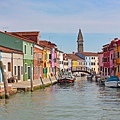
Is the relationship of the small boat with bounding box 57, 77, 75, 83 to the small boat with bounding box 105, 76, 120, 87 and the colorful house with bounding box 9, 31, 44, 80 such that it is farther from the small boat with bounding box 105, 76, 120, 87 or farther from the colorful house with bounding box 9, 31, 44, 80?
the small boat with bounding box 105, 76, 120, 87

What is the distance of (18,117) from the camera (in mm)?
19781

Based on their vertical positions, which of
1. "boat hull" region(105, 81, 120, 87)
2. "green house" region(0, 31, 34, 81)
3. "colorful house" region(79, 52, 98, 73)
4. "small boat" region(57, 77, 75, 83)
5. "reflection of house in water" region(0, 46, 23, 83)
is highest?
"colorful house" region(79, 52, 98, 73)

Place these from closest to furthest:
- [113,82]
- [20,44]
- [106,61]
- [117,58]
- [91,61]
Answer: [113,82] → [20,44] → [117,58] → [106,61] → [91,61]

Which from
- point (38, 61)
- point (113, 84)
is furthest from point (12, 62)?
point (38, 61)

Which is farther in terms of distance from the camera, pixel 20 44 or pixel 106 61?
pixel 106 61

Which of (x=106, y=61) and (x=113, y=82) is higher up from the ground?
(x=106, y=61)

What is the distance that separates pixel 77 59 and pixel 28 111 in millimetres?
124740

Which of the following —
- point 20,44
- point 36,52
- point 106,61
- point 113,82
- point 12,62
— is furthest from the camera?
point 106,61

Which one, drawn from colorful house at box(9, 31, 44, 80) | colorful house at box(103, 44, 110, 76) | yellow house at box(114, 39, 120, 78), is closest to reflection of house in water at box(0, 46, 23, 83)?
colorful house at box(9, 31, 44, 80)

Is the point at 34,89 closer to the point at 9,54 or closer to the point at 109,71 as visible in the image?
the point at 9,54

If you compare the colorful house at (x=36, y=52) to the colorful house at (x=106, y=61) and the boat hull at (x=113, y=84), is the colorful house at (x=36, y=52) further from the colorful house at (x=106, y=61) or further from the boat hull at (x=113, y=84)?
the colorful house at (x=106, y=61)

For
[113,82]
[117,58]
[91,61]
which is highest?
[91,61]

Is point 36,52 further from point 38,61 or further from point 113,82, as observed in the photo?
point 113,82

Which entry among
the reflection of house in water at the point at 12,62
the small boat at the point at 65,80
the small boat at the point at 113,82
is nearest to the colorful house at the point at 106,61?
the small boat at the point at 65,80
